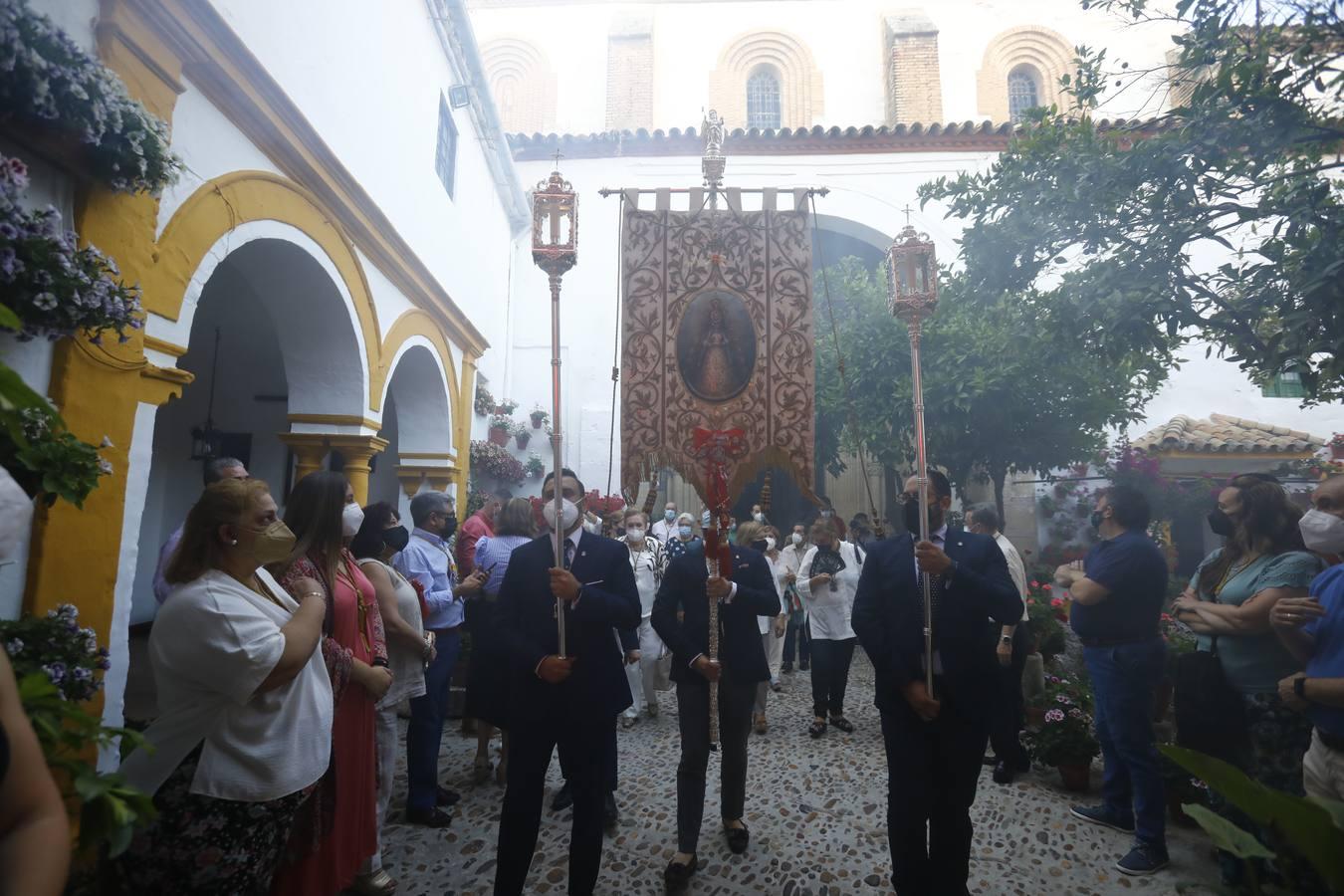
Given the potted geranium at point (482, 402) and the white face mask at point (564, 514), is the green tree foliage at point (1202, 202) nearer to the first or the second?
the white face mask at point (564, 514)

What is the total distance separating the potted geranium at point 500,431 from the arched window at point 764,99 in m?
9.55

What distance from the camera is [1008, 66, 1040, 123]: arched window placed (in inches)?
606

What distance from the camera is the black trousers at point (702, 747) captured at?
138 inches

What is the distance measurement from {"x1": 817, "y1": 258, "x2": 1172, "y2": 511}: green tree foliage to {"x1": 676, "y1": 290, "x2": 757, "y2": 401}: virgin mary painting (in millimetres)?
5292

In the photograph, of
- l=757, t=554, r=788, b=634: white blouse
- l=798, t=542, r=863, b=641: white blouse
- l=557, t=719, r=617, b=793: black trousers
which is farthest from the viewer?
l=757, t=554, r=788, b=634: white blouse

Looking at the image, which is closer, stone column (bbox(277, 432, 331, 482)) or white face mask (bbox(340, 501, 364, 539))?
white face mask (bbox(340, 501, 364, 539))

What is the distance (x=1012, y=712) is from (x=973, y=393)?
5150 mm

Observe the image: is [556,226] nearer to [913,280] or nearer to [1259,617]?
[913,280]

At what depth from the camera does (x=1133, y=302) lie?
4.39m

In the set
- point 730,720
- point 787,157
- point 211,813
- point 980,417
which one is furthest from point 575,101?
point 211,813

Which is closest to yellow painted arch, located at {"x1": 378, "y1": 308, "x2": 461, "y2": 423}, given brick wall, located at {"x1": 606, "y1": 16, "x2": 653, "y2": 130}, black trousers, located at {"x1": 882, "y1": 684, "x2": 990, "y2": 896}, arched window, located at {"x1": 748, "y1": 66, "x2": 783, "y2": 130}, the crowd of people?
the crowd of people

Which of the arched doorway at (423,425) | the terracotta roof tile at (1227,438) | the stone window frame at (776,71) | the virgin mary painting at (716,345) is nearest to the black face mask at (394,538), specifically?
the virgin mary painting at (716,345)

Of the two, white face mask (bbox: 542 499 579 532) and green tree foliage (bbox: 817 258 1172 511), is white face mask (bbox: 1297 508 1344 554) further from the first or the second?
green tree foliage (bbox: 817 258 1172 511)

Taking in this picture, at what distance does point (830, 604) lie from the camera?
5926 mm
